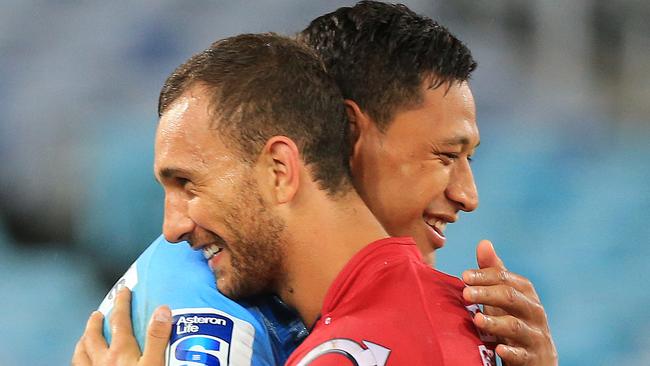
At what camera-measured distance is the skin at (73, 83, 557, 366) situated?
1746 mm

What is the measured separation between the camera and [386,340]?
146 cm

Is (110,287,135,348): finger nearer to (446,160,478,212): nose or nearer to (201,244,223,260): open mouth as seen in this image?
(201,244,223,260): open mouth

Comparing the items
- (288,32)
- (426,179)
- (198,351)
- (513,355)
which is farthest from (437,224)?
(288,32)

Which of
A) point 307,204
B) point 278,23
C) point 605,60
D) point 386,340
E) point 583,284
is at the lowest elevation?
point 386,340

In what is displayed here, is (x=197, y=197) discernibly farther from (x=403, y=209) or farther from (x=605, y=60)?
(x=605, y=60)

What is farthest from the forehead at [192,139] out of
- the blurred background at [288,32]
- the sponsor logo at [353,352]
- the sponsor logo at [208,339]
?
Answer: the blurred background at [288,32]

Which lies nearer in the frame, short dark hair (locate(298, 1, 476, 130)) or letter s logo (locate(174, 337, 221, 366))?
letter s logo (locate(174, 337, 221, 366))

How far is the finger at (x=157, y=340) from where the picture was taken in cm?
161

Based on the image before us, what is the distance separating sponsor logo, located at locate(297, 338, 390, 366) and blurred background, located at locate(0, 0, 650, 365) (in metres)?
1.91

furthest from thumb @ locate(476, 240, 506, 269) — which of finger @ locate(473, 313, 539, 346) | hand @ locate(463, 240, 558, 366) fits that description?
finger @ locate(473, 313, 539, 346)

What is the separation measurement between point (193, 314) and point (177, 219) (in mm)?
156

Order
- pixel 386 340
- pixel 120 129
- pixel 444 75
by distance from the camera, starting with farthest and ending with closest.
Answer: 1. pixel 120 129
2. pixel 444 75
3. pixel 386 340

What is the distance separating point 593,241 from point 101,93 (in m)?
1.58

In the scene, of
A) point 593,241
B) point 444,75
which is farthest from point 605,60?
A: point 444,75
